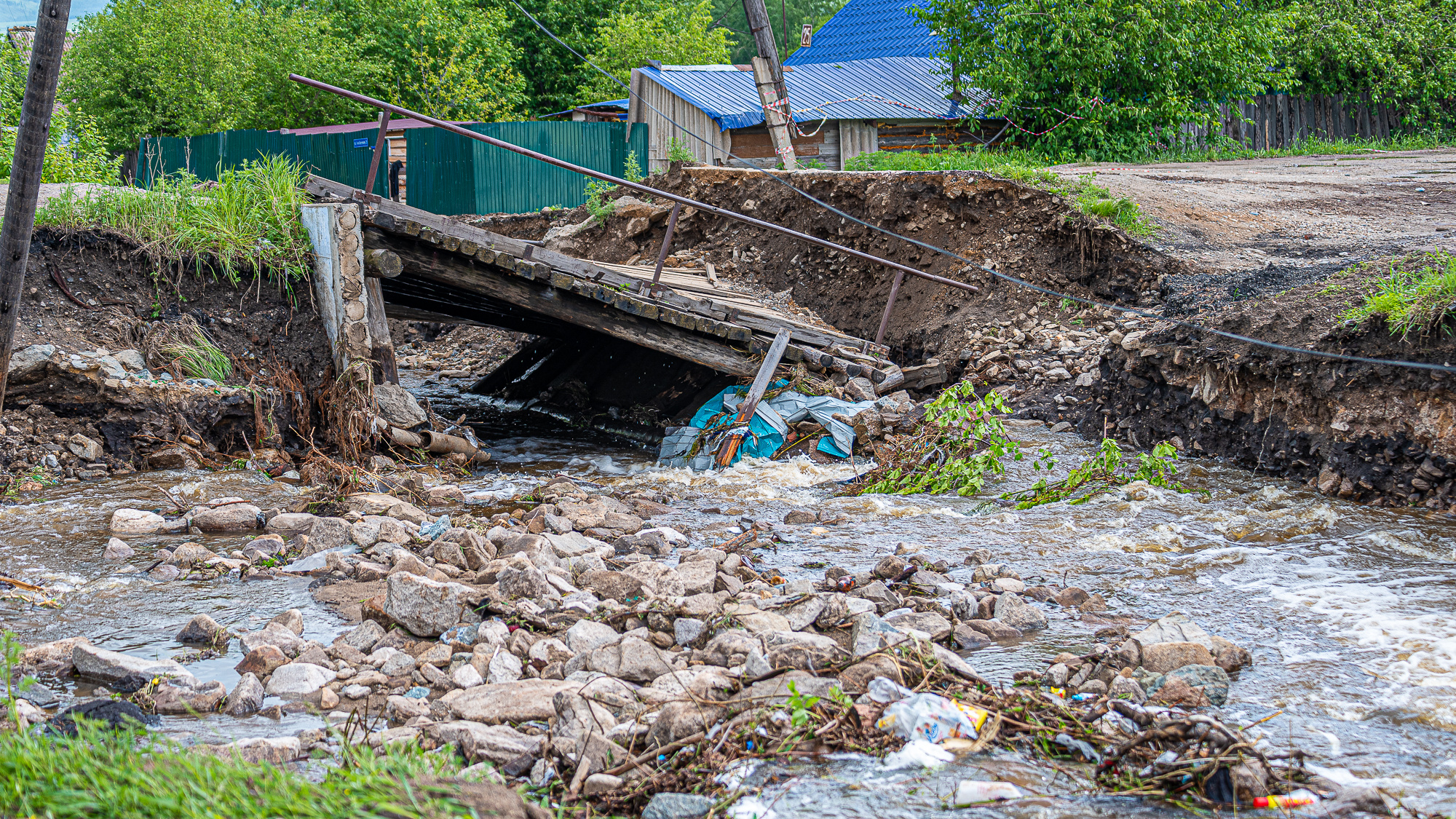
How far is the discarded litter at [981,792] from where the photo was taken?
2.70 meters

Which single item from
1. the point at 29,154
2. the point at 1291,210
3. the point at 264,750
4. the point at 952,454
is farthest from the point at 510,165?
the point at 264,750

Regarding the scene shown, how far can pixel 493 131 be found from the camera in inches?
652

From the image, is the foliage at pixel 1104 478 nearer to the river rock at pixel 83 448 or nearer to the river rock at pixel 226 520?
the river rock at pixel 226 520

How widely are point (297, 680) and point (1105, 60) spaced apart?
13659mm

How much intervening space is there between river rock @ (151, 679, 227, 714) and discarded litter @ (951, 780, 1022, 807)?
2531 mm

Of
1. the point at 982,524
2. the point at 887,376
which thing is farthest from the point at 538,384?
the point at 982,524

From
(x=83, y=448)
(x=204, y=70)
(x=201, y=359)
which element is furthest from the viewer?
(x=204, y=70)

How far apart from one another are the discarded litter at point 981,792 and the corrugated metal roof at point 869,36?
63.2 feet

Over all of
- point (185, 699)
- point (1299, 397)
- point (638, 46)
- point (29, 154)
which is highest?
point (638, 46)

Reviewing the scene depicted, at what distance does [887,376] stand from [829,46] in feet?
55.7

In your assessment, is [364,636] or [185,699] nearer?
[185,699]

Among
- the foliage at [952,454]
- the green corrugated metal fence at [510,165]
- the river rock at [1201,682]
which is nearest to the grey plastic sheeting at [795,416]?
the foliage at [952,454]

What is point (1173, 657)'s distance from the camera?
3.47 meters

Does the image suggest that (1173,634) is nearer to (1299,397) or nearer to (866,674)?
(866,674)
